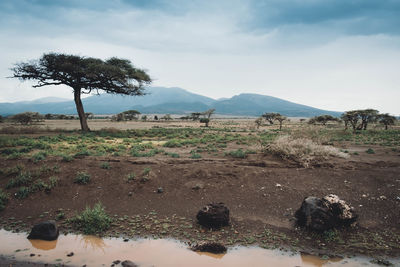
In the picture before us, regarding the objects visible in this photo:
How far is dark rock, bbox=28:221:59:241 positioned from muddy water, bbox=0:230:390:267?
111 mm

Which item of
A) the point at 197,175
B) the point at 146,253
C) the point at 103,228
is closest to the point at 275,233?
the point at 146,253

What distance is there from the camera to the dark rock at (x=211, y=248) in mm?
4969

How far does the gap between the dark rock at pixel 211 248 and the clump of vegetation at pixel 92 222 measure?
233 centimetres

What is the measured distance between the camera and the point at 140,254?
16.0 ft

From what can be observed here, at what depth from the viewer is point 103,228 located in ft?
19.3

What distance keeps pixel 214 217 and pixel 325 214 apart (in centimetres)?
255

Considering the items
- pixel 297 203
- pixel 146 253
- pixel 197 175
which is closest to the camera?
pixel 146 253

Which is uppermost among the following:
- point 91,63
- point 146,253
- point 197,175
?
point 91,63

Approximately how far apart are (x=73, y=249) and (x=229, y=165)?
5.74 metres

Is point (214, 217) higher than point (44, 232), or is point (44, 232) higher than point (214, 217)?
point (214, 217)

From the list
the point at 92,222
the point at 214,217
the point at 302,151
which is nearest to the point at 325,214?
the point at 214,217

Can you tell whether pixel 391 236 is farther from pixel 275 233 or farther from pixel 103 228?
pixel 103 228

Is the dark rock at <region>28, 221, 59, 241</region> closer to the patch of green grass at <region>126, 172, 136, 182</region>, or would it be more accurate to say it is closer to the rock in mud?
the patch of green grass at <region>126, 172, 136, 182</region>

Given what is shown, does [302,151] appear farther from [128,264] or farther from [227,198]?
[128,264]
